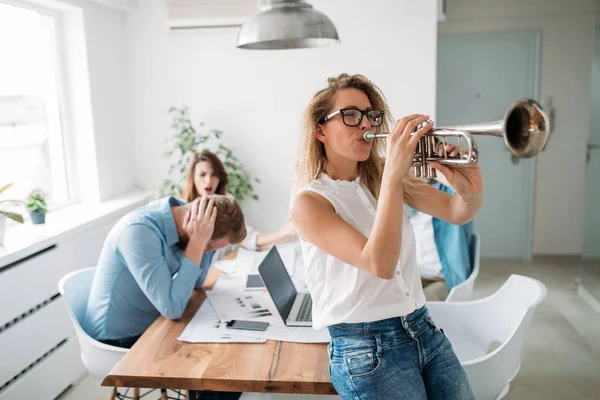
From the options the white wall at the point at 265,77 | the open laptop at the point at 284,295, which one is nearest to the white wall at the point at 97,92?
the white wall at the point at 265,77

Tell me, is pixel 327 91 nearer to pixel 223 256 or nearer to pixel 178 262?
pixel 178 262

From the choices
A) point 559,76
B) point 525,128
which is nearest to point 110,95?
point 525,128

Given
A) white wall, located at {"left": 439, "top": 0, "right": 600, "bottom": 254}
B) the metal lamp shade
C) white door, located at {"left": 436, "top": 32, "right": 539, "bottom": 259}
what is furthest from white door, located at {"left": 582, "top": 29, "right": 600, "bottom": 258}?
the metal lamp shade

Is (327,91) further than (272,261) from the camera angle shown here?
No

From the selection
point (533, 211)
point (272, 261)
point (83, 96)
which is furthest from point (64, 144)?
point (533, 211)

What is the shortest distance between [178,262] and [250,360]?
2.23 feet

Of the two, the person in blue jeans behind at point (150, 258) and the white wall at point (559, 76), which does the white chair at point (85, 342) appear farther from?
the white wall at point (559, 76)

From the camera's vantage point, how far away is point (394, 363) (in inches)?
50.9

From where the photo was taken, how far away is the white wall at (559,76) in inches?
184

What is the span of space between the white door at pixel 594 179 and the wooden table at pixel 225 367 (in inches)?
131

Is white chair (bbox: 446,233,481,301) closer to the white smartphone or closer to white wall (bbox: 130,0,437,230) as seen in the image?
the white smartphone

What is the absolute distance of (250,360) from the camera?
1.56m

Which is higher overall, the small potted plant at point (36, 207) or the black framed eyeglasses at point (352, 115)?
the black framed eyeglasses at point (352, 115)

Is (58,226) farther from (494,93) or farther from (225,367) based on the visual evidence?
(494,93)
